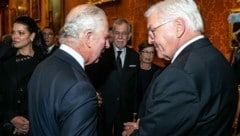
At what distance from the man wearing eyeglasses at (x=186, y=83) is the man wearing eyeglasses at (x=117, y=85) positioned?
2.55 m

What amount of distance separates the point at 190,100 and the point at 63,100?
64cm

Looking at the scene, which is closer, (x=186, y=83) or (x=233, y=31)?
(x=186, y=83)

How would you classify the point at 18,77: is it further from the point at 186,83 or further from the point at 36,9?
the point at 36,9

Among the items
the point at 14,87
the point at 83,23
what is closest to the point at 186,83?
the point at 83,23

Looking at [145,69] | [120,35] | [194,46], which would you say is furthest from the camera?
[145,69]

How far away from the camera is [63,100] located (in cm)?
191

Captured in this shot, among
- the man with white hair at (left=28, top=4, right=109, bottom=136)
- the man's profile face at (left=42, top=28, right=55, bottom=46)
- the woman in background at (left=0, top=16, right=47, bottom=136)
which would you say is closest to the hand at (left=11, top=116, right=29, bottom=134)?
the woman in background at (left=0, top=16, right=47, bottom=136)

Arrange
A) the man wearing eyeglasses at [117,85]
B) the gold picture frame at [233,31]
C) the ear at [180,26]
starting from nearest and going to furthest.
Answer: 1. the ear at [180,26]
2. the gold picture frame at [233,31]
3. the man wearing eyeglasses at [117,85]

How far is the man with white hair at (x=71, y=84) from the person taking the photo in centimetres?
189

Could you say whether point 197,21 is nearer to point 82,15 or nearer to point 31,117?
point 82,15

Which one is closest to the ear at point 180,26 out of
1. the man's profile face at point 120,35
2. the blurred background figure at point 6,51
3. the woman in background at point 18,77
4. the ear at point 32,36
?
the woman in background at point 18,77

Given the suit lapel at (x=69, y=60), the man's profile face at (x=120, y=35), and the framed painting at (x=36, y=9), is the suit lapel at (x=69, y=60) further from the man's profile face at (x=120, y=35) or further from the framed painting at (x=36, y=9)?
the framed painting at (x=36, y=9)

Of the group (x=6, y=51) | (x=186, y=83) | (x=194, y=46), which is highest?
(x=194, y=46)

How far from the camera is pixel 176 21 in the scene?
6.59ft
